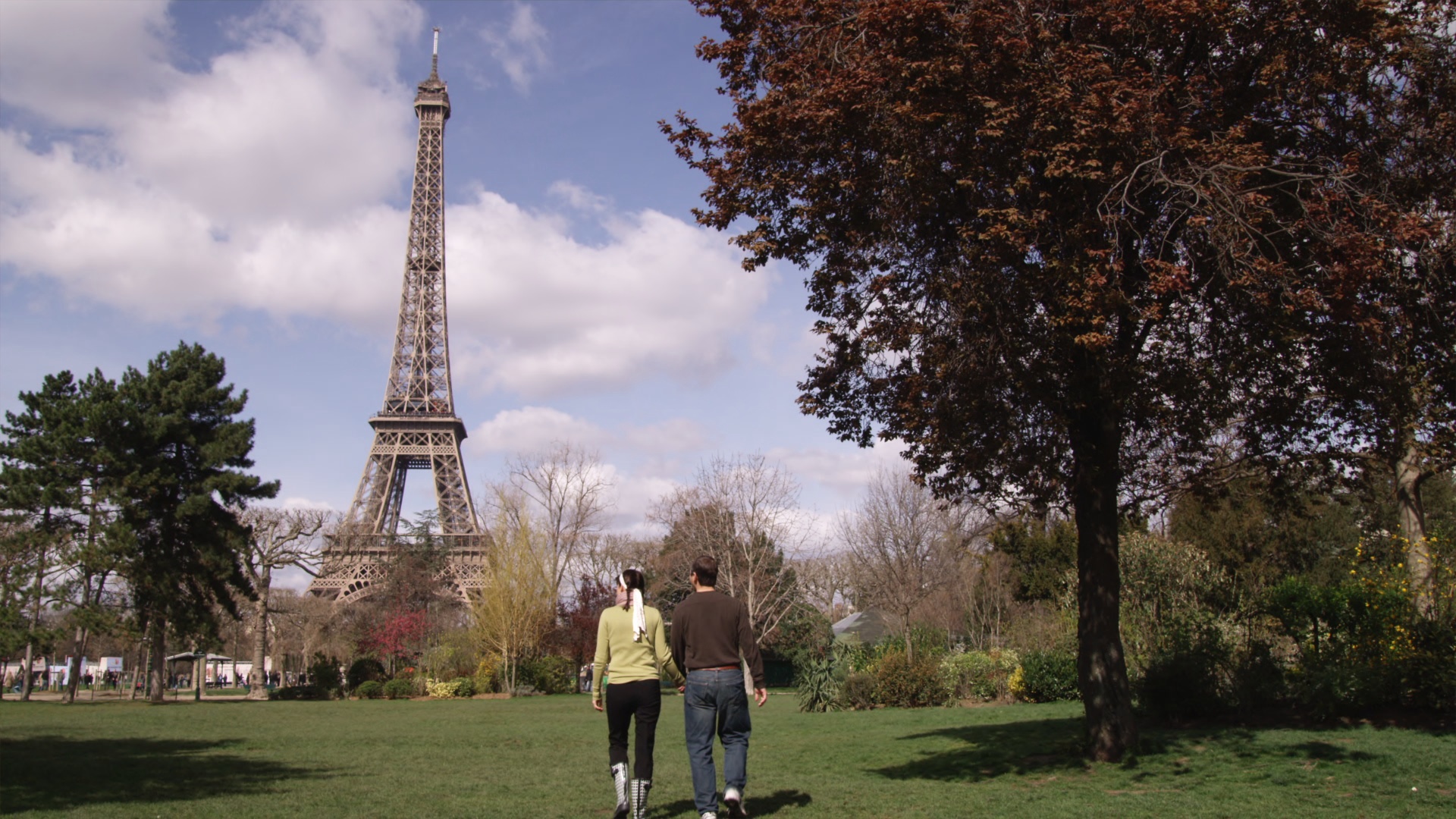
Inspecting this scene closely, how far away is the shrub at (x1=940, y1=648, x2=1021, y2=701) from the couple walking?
15.4 meters

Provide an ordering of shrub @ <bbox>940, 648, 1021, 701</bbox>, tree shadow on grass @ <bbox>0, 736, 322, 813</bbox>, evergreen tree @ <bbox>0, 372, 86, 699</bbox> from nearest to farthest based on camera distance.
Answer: tree shadow on grass @ <bbox>0, 736, 322, 813</bbox>, shrub @ <bbox>940, 648, 1021, 701</bbox>, evergreen tree @ <bbox>0, 372, 86, 699</bbox>

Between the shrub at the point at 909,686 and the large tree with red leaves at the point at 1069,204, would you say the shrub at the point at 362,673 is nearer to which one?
the shrub at the point at 909,686

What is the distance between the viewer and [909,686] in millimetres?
20531

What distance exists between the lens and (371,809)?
7.39 metres

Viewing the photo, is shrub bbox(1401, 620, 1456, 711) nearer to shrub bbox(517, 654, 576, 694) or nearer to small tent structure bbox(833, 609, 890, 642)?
small tent structure bbox(833, 609, 890, 642)

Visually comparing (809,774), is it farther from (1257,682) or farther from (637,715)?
(1257,682)

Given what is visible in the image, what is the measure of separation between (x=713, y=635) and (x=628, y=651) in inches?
23.4

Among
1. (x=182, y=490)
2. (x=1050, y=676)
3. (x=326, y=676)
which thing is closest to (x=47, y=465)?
(x=182, y=490)

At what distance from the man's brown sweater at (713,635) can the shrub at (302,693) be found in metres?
33.5

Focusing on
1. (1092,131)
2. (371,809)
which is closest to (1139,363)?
(1092,131)

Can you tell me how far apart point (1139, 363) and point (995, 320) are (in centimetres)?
164

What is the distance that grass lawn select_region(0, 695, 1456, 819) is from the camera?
283 inches

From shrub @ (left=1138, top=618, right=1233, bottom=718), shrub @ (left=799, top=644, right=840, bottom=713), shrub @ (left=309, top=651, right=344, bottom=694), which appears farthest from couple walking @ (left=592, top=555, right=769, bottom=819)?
shrub @ (left=309, top=651, right=344, bottom=694)

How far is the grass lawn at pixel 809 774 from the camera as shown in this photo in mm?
7195
